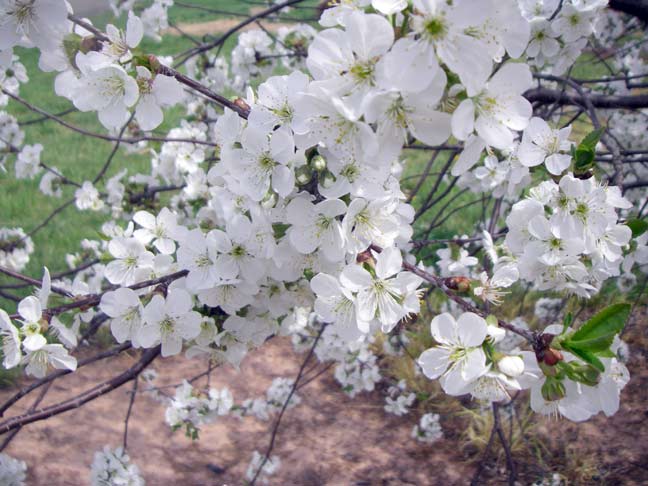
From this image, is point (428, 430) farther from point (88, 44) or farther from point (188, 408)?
point (88, 44)

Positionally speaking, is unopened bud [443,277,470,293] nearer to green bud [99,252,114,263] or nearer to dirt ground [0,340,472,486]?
green bud [99,252,114,263]

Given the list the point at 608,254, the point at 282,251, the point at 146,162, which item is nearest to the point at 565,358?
the point at 608,254

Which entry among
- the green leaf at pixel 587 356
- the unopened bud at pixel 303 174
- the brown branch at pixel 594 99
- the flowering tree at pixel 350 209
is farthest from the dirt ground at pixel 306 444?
the unopened bud at pixel 303 174

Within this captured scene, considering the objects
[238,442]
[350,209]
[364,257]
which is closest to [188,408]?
[238,442]

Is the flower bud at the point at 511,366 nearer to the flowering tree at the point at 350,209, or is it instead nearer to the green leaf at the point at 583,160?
the flowering tree at the point at 350,209

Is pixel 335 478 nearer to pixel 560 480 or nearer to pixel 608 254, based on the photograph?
pixel 560 480

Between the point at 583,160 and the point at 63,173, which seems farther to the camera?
the point at 63,173
